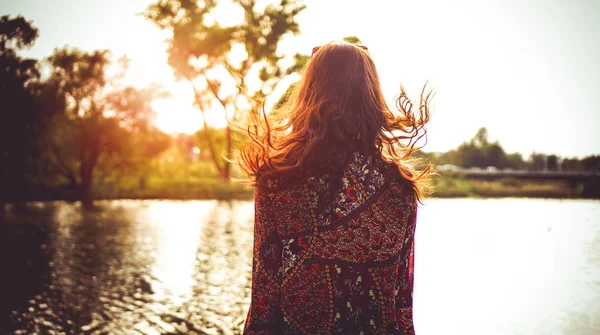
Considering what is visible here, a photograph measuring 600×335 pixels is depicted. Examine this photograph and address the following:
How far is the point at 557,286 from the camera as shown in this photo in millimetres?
9945

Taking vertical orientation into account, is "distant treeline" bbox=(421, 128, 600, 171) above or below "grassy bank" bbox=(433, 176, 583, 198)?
above

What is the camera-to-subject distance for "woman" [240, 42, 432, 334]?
1.64 metres

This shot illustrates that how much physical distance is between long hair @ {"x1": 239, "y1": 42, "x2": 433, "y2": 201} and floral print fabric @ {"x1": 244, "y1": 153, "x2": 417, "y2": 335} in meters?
0.06

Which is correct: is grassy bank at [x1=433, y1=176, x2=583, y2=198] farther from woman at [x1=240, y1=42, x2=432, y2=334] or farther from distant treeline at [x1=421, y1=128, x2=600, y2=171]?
woman at [x1=240, y1=42, x2=432, y2=334]

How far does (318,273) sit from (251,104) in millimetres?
737

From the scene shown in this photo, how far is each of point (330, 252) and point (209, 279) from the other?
8.53 meters

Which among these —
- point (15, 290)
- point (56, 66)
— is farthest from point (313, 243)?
point (56, 66)

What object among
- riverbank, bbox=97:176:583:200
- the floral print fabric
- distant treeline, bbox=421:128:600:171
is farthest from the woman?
distant treeline, bbox=421:128:600:171

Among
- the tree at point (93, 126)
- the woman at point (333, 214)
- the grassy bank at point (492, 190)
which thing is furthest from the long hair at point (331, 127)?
the grassy bank at point (492, 190)

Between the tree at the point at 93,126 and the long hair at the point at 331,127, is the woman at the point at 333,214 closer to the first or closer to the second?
the long hair at the point at 331,127

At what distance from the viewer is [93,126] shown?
103 ft

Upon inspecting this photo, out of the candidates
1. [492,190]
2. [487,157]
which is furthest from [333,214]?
[487,157]

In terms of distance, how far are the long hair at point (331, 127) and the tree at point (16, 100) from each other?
25.0 meters

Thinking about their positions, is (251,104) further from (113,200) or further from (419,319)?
(113,200)
